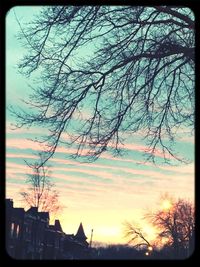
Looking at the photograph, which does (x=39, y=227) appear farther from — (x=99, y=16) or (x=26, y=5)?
(x=99, y=16)

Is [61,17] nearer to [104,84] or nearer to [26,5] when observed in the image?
[104,84]

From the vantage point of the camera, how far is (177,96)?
5656 mm

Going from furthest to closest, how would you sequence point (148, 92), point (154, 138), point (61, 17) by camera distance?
point (148, 92) < point (154, 138) < point (61, 17)

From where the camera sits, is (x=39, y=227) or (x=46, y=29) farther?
(x=46, y=29)
